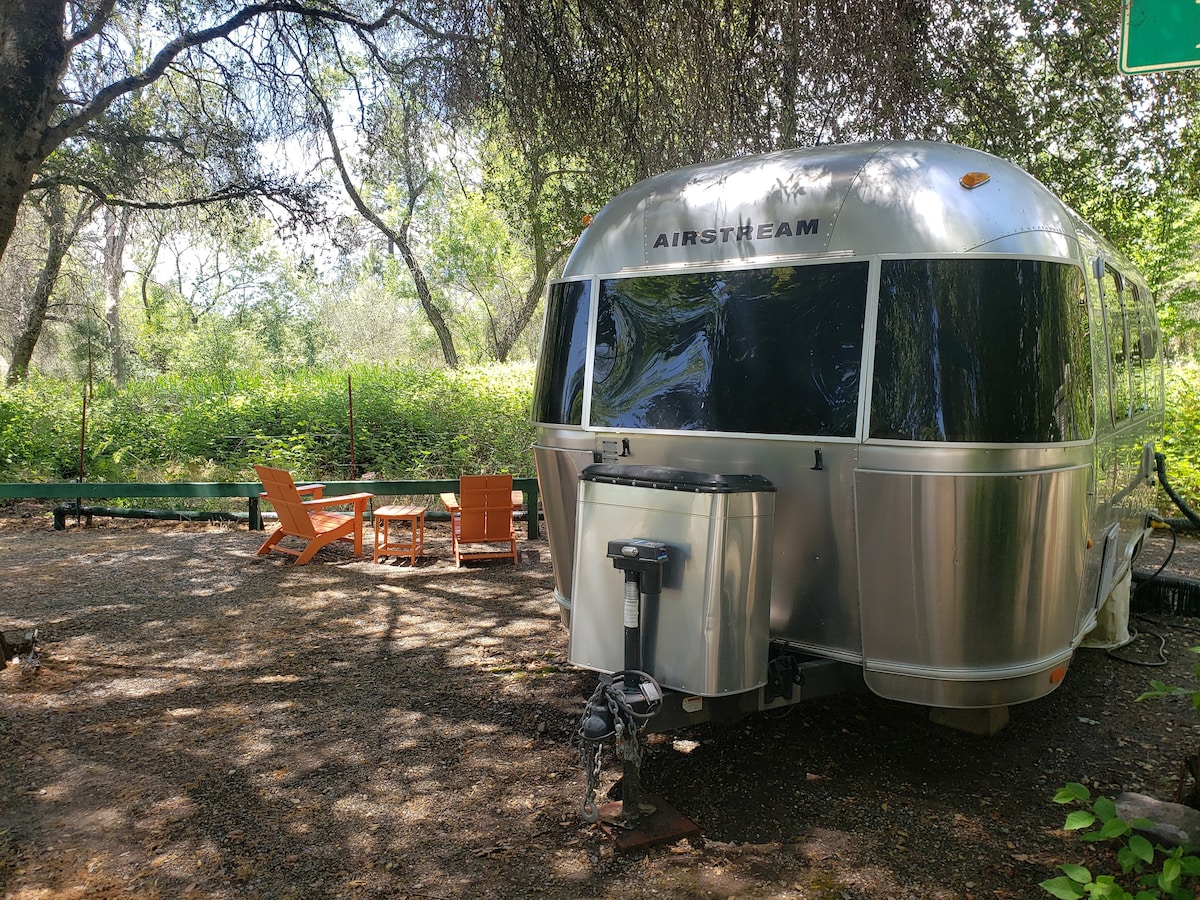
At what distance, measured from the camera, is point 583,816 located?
11.9ft

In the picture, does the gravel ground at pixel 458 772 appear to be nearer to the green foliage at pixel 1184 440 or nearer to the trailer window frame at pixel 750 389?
the trailer window frame at pixel 750 389

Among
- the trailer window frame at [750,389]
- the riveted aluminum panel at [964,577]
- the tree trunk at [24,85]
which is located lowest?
the riveted aluminum panel at [964,577]

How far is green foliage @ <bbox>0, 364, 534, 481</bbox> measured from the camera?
12.3 m

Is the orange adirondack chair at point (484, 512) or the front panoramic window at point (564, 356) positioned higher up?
the front panoramic window at point (564, 356)

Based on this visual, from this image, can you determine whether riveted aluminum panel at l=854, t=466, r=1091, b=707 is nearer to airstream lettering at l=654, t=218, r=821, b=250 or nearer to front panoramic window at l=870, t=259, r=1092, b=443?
front panoramic window at l=870, t=259, r=1092, b=443

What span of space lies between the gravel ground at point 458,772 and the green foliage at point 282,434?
5.59 metres

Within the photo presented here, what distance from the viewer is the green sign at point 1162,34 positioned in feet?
8.59

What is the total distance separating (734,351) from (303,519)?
582 centimetres

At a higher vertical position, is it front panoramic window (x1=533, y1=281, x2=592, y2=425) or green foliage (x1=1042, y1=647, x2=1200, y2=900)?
front panoramic window (x1=533, y1=281, x2=592, y2=425)

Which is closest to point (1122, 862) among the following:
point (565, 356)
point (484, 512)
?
point (565, 356)

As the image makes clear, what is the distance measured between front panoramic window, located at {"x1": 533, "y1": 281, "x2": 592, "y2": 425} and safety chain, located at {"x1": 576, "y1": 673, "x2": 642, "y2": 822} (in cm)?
159

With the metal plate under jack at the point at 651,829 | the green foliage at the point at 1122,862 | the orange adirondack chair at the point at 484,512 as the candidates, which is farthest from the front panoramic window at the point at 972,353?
the orange adirondack chair at the point at 484,512

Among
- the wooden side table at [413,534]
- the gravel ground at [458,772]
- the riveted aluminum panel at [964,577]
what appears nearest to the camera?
the gravel ground at [458,772]

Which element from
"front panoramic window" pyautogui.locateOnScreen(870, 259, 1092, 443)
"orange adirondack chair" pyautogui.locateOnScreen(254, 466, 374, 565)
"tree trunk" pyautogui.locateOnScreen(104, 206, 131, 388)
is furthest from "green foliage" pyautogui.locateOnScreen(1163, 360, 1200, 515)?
"tree trunk" pyautogui.locateOnScreen(104, 206, 131, 388)
